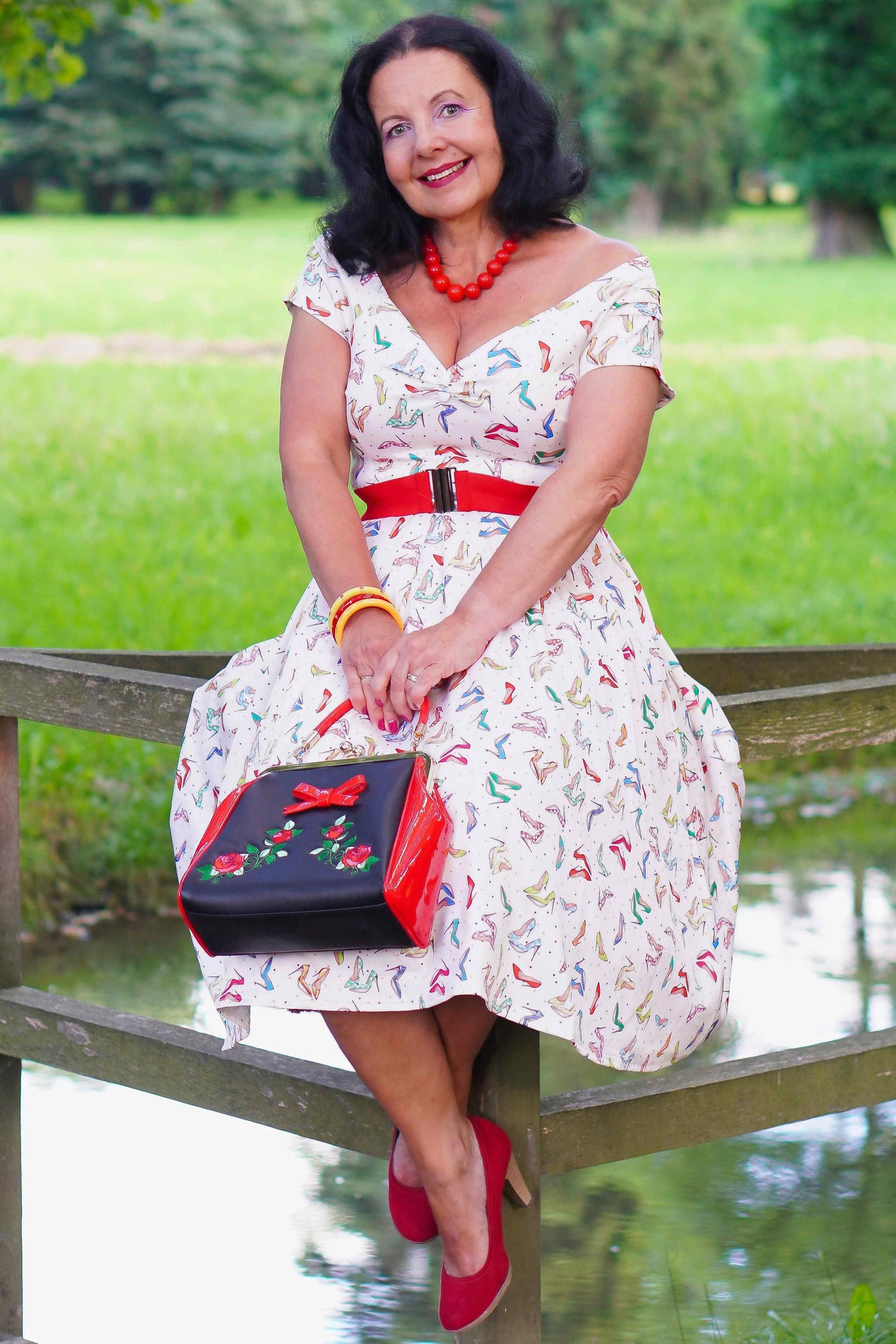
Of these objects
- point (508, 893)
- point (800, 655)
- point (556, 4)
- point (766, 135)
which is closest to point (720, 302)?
point (766, 135)

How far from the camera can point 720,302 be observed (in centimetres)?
2266

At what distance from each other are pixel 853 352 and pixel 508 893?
1554 centimetres

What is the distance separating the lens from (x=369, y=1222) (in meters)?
3.53

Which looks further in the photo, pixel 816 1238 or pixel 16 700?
pixel 816 1238

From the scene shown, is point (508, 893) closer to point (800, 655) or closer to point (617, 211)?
point (800, 655)

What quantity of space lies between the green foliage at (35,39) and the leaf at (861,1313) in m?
4.27

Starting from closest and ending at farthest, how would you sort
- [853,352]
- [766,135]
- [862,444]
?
[862,444]
[853,352]
[766,135]

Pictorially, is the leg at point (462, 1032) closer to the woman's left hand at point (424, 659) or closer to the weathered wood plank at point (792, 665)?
the woman's left hand at point (424, 659)

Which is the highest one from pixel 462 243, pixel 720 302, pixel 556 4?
pixel 556 4

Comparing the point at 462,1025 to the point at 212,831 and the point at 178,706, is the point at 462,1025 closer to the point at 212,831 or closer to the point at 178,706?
the point at 212,831

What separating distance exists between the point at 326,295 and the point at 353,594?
0.51 m

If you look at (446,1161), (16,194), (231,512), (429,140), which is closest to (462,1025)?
(446,1161)

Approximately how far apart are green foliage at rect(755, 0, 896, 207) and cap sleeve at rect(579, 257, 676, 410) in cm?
3114

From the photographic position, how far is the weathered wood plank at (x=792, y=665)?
3.48 m
